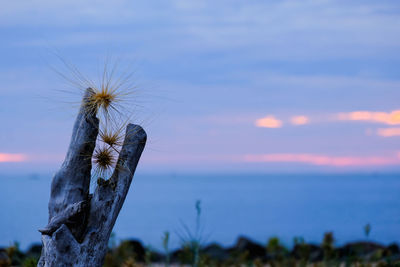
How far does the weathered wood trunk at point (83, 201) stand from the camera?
3621 mm

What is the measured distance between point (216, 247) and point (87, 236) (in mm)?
11087

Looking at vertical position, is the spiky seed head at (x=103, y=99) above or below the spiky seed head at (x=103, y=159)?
above

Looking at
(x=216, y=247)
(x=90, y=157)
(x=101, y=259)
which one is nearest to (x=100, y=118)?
(x=90, y=157)

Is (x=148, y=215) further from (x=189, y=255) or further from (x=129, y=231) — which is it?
(x=189, y=255)

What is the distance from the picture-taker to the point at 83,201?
374 centimetres

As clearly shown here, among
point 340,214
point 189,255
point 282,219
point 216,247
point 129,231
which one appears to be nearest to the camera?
point 189,255

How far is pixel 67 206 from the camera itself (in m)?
3.86

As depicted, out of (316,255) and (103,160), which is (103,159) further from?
(316,255)

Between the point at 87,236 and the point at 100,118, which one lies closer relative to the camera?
the point at 87,236

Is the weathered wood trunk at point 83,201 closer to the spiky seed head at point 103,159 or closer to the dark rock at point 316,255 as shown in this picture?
the spiky seed head at point 103,159

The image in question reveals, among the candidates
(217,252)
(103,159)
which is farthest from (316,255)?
(103,159)

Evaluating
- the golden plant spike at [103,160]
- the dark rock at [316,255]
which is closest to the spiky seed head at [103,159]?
the golden plant spike at [103,160]

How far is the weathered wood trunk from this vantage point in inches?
143

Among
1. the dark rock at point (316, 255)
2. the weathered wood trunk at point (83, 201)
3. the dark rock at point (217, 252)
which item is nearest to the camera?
the weathered wood trunk at point (83, 201)
